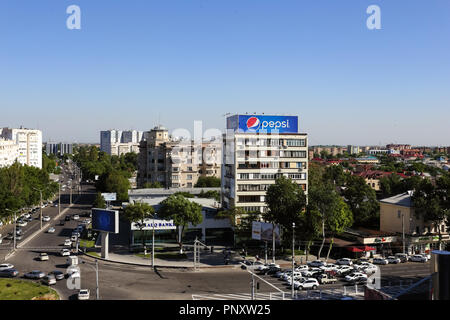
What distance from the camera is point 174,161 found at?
3873 inches

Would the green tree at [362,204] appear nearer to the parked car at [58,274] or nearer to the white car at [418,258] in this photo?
the white car at [418,258]

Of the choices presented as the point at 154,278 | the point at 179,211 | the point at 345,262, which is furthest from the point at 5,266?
the point at 345,262

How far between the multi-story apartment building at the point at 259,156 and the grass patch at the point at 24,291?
90.4ft

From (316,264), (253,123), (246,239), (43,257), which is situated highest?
(253,123)

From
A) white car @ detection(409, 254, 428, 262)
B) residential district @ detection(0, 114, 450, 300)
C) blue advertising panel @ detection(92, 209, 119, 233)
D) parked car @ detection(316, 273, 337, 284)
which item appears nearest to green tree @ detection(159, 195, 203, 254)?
residential district @ detection(0, 114, 450, 300)

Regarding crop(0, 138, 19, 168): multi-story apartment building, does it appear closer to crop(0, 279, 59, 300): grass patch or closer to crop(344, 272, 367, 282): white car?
crop(0, 279, 59, 300): grass patch

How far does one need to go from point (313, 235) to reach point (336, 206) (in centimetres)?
407

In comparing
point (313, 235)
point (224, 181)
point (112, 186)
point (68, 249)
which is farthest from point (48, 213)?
point (313, 235)

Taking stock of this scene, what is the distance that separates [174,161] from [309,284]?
65.4 metres

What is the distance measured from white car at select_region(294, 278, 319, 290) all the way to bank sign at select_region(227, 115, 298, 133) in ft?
86.8

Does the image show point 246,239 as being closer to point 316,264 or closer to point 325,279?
point 316,264

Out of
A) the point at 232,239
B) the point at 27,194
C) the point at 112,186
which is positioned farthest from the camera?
the point at 112,186

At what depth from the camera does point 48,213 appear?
274 feet
